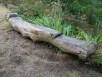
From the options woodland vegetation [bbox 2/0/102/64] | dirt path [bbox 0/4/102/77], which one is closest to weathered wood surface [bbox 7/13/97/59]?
dirt path [bbox 0/4/102/77]

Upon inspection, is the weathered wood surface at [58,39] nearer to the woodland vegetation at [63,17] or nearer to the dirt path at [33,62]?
the dirt path at [33,62]

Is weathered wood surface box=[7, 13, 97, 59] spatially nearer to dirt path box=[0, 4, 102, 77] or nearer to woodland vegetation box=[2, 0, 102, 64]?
dirt path box=[0, 4, 102, 77]

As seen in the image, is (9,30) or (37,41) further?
(9,30)

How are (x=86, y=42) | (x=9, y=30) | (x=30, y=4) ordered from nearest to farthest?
(x=86, y=42), (x=9, y=30), (x=30, y=4)

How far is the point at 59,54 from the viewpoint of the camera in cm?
514

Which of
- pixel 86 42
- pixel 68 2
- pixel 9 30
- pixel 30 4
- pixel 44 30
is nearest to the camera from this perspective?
pixel 86 42

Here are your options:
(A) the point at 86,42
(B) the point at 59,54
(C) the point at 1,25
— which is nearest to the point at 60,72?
(B) the point at 59,54

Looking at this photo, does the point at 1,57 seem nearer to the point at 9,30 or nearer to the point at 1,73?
the point at 1,73

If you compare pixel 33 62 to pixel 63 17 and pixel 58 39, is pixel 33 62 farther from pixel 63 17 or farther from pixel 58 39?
pixel 63 17

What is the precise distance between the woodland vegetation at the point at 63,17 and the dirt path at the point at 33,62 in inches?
20.7

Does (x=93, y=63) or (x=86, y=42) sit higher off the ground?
(x=86, y=42)

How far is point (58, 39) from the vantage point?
5.06 meters

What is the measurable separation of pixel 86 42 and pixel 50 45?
3.34 ft

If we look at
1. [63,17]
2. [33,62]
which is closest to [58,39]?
[33,62]
